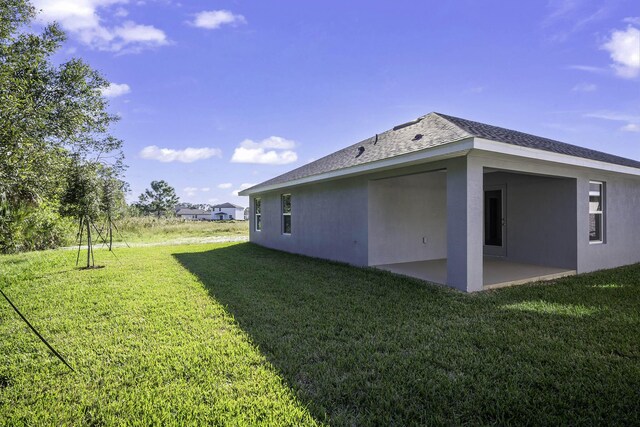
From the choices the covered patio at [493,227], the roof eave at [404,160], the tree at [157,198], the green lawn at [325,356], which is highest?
the tree at [157,198]

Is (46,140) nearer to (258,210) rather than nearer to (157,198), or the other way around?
(258,210)

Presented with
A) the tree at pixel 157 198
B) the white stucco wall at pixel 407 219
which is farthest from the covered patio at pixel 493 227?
the tree at pixel 157 198

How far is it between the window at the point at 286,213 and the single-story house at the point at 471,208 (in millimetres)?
1640

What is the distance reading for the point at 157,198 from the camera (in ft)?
186

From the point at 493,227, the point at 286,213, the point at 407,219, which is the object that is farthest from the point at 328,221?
the point at 493,227

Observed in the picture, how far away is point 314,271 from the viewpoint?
8.75m

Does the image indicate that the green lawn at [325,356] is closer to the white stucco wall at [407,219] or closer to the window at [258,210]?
the white stucco wall at [407,219]

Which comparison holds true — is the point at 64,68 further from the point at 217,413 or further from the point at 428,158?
the point at 217,413

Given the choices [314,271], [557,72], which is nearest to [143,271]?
[314,271]

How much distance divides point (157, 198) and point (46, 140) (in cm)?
4856

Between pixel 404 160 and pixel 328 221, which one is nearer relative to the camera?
pixel 404 160

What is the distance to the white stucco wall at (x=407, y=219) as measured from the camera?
9.34 metres

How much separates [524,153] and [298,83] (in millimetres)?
10665

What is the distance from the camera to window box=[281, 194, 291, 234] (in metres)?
13.6
